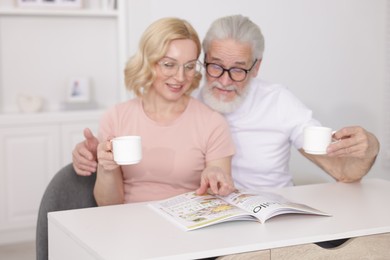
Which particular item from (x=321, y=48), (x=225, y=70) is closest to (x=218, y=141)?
(x=225, y=70)

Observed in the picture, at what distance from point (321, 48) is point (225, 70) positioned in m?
1.85

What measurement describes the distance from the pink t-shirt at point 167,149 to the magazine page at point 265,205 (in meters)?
0.44

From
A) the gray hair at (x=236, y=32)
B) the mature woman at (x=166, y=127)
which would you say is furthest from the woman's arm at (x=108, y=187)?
the gray hair at (x=236, y=32)

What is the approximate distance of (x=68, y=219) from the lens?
2.01 m

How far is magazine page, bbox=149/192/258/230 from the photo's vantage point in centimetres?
188

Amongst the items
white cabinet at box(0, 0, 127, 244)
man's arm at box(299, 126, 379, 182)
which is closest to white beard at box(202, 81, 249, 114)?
man's arm at box(299, 126, 379, 182)

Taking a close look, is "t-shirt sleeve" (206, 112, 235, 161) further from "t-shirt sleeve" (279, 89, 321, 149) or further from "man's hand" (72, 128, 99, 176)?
"man's hand" (72, 128, 99, 176)

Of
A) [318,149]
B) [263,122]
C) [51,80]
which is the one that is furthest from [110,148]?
[51,80]

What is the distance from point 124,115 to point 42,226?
1.69 feet

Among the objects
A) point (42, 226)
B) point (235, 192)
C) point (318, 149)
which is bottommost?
point (42, 226)

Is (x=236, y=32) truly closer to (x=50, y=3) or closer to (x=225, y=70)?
(x=225, y=70)

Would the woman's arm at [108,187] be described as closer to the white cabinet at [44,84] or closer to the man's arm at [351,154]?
the man's arm at [351,154]

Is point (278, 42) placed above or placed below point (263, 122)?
above

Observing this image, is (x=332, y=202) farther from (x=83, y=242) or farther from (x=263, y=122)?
(x=83, y=242)
